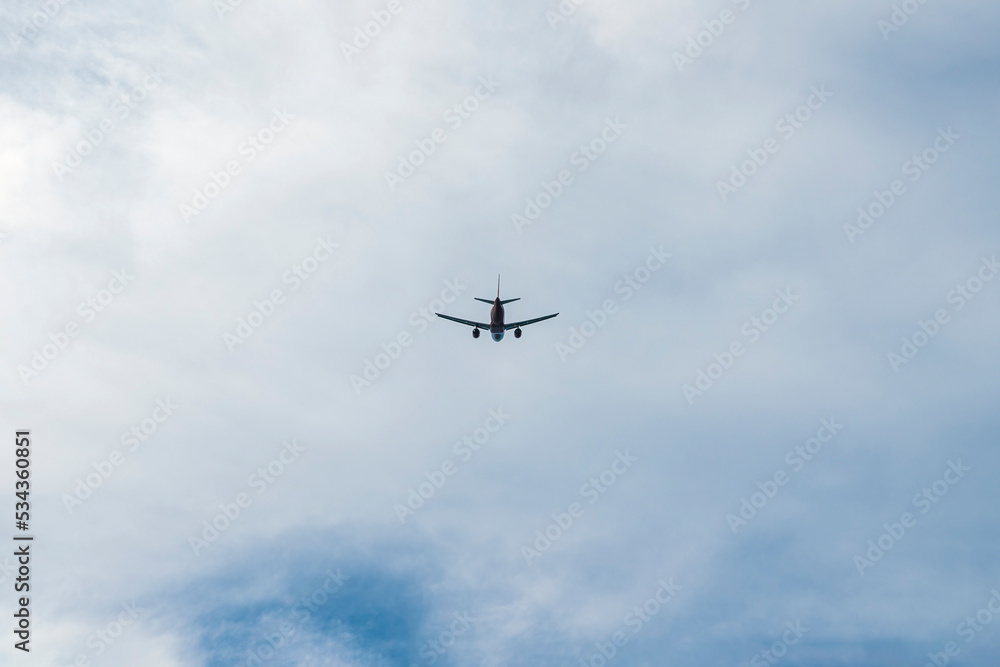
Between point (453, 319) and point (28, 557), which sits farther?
point (453, 319)

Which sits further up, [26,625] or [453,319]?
[453,319]

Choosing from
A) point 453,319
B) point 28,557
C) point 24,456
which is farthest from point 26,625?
point 453,319

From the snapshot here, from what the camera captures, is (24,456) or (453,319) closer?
(24,456)

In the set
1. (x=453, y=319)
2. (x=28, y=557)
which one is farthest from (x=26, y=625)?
(x=453, y=319)

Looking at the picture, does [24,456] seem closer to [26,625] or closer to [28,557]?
[28,557]

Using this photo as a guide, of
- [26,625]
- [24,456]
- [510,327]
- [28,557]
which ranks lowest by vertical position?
[26,625]

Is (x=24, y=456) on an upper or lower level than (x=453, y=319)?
lower

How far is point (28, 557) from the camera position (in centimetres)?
13475

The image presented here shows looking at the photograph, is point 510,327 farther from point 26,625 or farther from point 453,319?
point 26,625

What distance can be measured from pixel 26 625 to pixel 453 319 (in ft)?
302

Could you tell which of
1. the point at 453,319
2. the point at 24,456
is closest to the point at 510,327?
the point at 453,319

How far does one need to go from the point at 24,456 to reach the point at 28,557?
1766 centimetres

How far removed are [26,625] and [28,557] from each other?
1082cm

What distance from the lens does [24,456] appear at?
5187 inches
